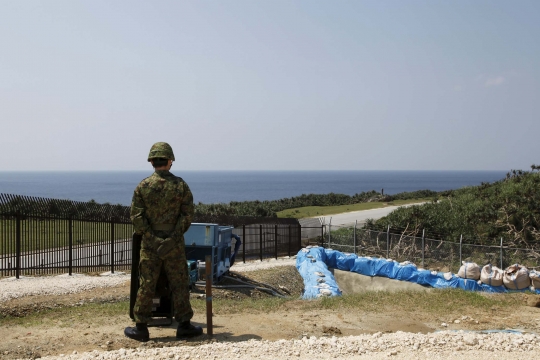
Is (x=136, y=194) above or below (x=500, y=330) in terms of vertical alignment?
above

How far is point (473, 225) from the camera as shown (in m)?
24.6

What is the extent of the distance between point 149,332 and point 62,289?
6.22 m

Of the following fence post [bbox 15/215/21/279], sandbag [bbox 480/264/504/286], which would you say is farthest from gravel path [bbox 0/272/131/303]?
sandbag [bbox 480/264/504/286]

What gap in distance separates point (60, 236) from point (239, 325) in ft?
30.9

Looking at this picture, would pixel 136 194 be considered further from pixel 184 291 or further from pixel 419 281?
pixel 419 281

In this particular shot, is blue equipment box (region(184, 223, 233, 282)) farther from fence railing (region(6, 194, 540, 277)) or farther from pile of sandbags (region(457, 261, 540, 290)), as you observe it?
pile of sandbags (region(457, 261, 540, 290))

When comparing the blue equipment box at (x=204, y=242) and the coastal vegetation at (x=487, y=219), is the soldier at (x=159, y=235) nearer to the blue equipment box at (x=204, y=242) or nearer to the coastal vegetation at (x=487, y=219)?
the blue equipment box at (x=204, y=242)

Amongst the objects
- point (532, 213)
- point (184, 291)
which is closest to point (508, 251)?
point (532, 213)

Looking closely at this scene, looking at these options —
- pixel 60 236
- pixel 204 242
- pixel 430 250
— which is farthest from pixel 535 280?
pixel 60 236

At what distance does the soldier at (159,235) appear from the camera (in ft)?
23.4

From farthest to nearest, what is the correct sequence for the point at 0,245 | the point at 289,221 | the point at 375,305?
the point at 289,221, the point at 0,245, the point at 375,305

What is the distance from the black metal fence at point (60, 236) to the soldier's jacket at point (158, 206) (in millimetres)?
8792

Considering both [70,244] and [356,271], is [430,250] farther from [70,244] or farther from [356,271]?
[70,244]

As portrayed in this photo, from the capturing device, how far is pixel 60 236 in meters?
15.7
